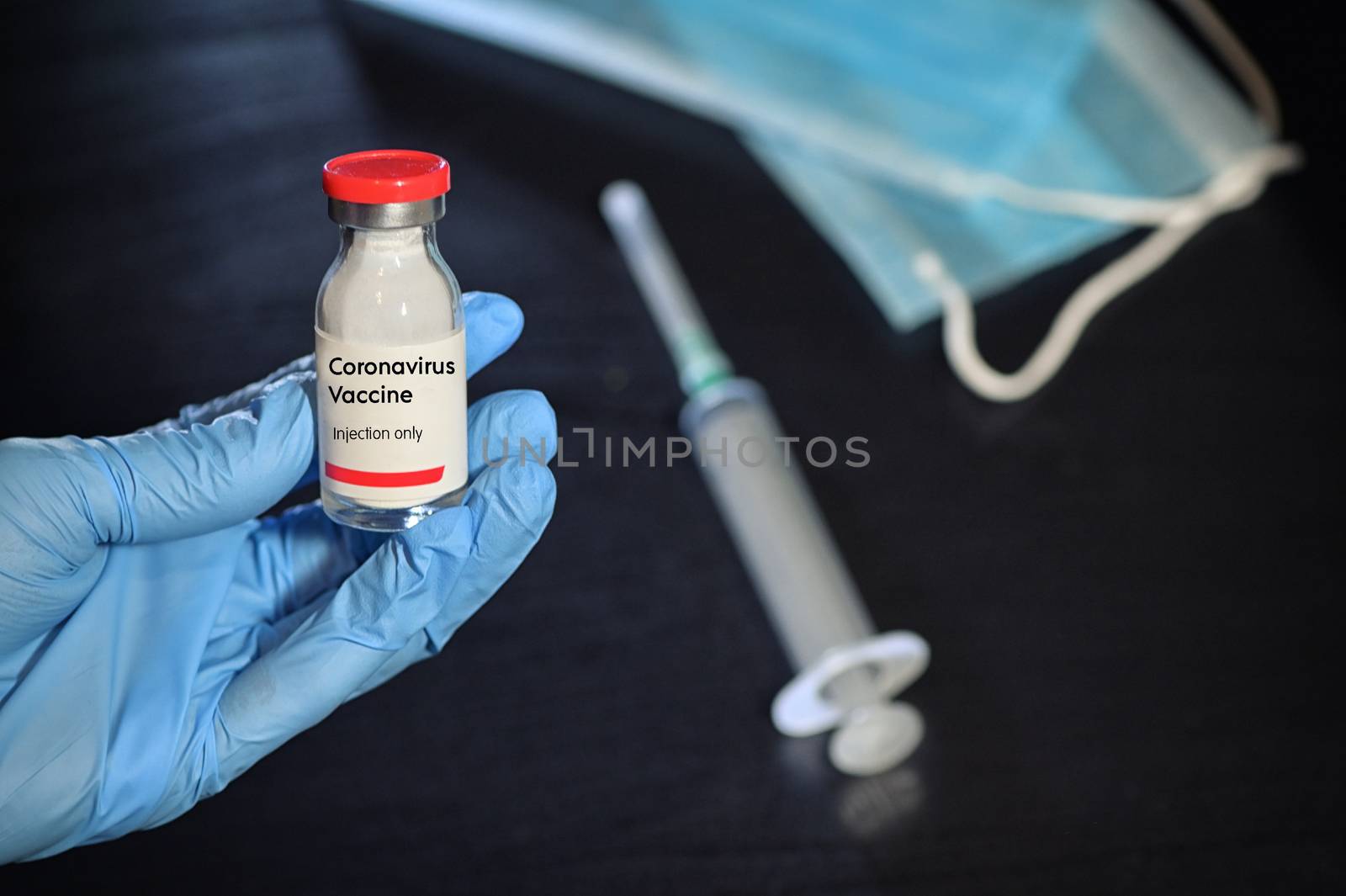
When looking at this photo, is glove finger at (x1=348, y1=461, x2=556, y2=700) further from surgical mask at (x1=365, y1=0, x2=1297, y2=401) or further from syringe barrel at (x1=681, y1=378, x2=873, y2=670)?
surgical mask at (x1=365, y1=0, x2=1297, y2=401)

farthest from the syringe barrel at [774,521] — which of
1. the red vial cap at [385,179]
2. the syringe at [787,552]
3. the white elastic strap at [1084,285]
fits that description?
the red vial cap at [385,179]

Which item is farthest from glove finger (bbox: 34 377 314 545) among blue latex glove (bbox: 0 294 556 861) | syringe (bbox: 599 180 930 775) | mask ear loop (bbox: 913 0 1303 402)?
mask ear loop (bbox: 913 0 1303 402)

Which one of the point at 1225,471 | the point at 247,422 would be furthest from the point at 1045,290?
the point at 247,422

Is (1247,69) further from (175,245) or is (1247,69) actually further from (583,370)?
(175,245)

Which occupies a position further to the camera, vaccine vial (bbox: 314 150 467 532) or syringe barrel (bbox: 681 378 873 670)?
syringe barrel (bbox: 681 378 873 670)

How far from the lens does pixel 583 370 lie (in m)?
1.29

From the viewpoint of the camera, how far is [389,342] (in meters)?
0.63

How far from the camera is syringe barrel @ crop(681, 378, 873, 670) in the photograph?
1.00 metres

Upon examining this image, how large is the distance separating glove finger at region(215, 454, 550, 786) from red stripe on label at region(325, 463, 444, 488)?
42 millimetres

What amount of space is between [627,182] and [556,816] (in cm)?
93

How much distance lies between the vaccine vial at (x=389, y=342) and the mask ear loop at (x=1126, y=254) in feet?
2.70

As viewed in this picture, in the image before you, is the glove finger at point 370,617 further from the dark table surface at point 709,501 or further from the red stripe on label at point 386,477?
the dark table surface at point 709,501

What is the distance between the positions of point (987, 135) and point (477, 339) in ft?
3.17

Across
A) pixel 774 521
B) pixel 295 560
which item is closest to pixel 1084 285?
pixel 774 521
